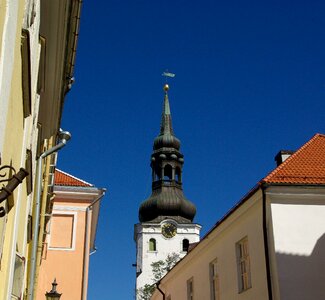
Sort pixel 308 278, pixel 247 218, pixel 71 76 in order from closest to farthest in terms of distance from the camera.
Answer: pixel 71 76, pixel 308 278, pixel 247 218

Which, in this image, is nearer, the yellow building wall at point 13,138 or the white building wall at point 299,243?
the yellow building wall at point 13,138

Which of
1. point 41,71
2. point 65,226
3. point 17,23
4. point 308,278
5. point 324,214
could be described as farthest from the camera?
point 65,226

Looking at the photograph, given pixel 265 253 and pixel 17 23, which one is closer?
pixel 17 23

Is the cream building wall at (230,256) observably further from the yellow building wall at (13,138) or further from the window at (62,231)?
the yellow building wall at (13,138)

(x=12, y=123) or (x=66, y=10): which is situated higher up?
(x=66, y=10)

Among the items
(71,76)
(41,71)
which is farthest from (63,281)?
(41,71)

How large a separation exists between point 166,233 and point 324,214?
48.7 metres

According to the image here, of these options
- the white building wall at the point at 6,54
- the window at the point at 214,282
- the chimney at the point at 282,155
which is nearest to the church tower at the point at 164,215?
the window at the point at 214,282

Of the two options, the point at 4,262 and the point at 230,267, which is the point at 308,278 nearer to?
the point at 230,267

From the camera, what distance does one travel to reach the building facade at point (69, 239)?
60.3 ft

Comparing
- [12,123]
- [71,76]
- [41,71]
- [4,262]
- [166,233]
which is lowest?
[4,262]

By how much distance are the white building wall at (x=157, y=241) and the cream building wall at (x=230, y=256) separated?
38198mm

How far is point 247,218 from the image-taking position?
15414mm

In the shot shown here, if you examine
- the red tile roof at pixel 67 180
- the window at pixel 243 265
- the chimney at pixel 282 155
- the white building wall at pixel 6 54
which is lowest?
the white building wall at pixel 6 54
